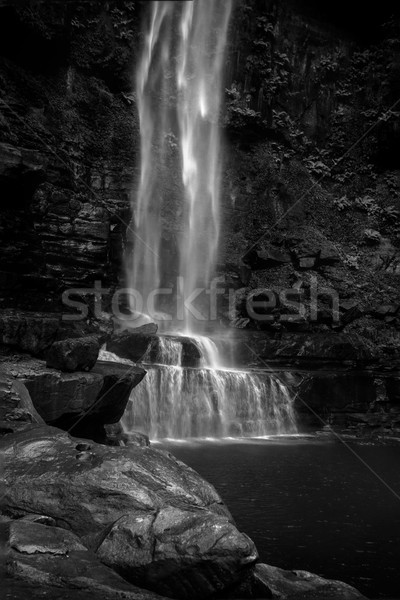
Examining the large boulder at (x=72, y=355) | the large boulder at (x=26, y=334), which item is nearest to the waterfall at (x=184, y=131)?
the large boulder at (x=26, y=334)

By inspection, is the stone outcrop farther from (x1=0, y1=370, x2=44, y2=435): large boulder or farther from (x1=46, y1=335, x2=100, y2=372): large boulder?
(x1=0, y1=370, x2=44, y2=435): large boulder

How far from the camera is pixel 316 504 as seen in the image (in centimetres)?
749

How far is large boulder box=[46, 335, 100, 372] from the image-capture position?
1001 centimetres

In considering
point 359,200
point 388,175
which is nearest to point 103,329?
point 359,200

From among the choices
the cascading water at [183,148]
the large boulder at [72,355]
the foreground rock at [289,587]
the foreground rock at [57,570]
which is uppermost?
the cascading water at [183,148]

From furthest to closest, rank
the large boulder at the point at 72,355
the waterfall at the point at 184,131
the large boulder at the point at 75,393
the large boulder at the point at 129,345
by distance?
1. the waterfall at the point at 184,131
2. the large boulder at the point at 129,345
3. the large boulder at the point at 72,355
4. the large boulder at the point at 75,393

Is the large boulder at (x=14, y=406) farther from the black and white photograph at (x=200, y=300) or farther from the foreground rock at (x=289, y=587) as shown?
the foreground rock at (x=289, y=587)

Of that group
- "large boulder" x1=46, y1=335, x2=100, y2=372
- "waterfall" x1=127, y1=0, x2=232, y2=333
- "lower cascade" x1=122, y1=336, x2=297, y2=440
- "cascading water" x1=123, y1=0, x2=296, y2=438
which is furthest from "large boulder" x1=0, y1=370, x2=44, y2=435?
"waterfall" x1=127, y1=0, x2=232, y2=333

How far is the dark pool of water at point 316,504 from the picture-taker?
5.36 m

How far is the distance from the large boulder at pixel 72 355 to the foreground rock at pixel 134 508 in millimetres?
3118

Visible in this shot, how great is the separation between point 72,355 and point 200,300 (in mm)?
12721

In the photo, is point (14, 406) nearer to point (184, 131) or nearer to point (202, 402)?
point (202, 402)

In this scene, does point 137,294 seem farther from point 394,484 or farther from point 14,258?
point 394,484

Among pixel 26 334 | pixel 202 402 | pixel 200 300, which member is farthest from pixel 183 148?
pixel 26 334
